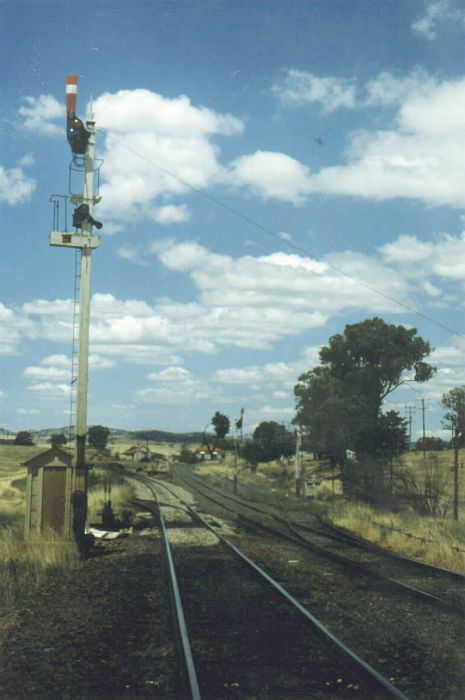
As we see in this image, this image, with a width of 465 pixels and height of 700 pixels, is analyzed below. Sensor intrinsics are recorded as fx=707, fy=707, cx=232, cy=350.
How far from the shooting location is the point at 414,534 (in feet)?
57.6

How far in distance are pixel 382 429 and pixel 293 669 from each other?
113ft

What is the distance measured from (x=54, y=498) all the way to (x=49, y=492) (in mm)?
156

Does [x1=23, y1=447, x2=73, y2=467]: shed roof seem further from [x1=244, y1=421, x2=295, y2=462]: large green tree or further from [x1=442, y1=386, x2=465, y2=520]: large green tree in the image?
[x1=244, y1=421, x2=295, y2=462]: large green tree

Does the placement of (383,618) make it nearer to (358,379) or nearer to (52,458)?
(52,458)

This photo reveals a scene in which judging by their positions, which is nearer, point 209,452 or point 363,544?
point 363,544

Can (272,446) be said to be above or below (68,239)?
below

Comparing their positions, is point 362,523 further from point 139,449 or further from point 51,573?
point 139,449

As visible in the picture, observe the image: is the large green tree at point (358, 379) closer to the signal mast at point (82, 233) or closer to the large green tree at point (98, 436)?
the signal mast at point (82, 233)

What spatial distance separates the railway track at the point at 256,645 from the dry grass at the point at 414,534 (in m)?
4.28

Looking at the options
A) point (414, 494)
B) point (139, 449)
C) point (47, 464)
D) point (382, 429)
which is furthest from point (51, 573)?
point (139, 449)

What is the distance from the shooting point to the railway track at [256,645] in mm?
5883

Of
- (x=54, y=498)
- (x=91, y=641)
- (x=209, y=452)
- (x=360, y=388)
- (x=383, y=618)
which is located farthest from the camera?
(x=209, y=452)

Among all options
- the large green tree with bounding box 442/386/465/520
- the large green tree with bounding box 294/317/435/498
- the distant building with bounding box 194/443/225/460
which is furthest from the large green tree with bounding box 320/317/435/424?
the distant building with bounding box 194/443/225/460

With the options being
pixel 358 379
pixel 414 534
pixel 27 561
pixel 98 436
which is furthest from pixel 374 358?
pixel 98 436
